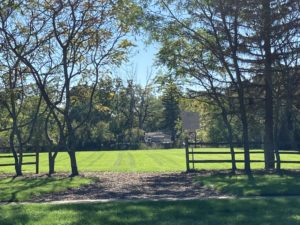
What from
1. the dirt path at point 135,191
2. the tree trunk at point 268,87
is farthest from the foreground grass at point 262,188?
the tree trunk at point 268,87

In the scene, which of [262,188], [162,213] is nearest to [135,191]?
[262,188]

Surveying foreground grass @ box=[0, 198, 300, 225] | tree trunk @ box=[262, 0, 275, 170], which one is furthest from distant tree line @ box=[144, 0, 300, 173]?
foreground grass @ box=[0, 198, 300, 225]

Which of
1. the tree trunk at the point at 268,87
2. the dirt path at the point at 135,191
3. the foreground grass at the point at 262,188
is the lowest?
the dirt path at the point at 135,191

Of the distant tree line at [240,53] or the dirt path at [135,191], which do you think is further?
the distant tree line at [240,53]

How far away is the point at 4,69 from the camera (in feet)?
70.5

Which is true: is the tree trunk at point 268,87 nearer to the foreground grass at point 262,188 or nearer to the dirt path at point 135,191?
the foreground grass at point 262,188

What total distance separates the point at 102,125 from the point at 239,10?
60215mm

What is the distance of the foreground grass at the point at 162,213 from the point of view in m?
9.03

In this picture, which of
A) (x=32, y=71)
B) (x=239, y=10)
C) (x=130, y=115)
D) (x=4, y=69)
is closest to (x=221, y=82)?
(x=239, y=10)

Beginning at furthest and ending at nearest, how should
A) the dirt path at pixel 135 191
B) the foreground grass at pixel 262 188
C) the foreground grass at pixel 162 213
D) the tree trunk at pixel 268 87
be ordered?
the tree trunk at pixel 268 87
the dirt path at pixel 135 191
the foreground grass at pixel 262 188
the foreground grass at pixel 162 213

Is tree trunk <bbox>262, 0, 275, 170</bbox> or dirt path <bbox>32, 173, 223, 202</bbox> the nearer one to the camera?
dirt path <bbox>32, 173, 223, 202</bbox>

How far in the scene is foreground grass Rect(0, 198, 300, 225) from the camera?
9031 mm

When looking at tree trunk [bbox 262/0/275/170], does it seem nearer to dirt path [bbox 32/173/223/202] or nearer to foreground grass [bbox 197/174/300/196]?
foreground grass [bbox 197/174/300/196]

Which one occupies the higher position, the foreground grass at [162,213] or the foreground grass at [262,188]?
the foreground grass at [262,188]
